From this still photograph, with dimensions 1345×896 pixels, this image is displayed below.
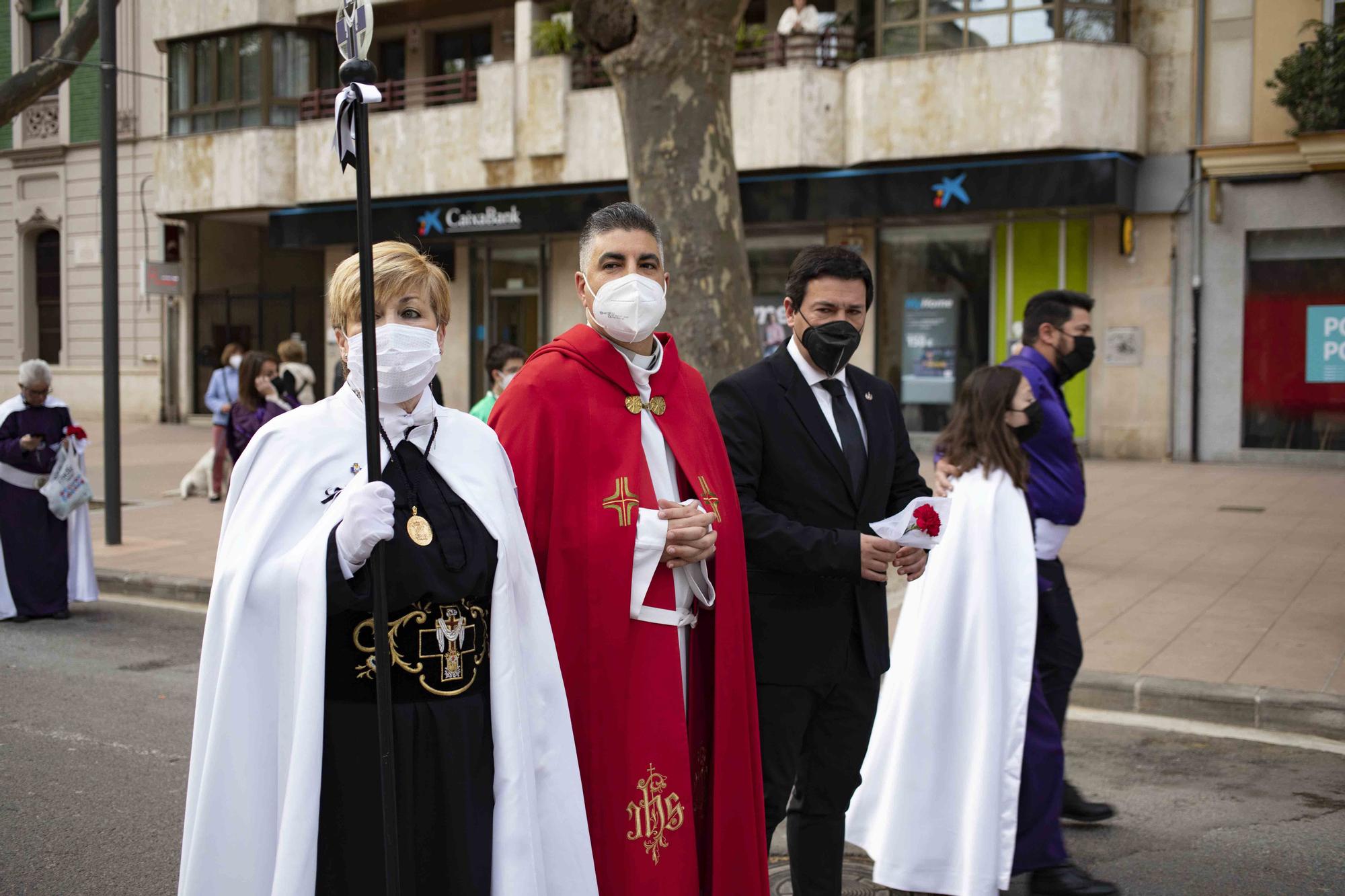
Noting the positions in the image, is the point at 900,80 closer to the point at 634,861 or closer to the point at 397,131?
the point at 397,131

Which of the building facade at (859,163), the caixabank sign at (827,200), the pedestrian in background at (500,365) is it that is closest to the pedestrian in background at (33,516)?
the pedestrian in background at (500,365)

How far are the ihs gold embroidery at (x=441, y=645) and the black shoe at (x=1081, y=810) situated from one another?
3.21 m

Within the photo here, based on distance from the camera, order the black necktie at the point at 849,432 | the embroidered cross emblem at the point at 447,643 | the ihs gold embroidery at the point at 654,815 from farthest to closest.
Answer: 1. the black necktie at the point at 849,432
2. the ihs gold embroidery at the point at 654,815
3. the embroidered cross emblem at the point at 447,643

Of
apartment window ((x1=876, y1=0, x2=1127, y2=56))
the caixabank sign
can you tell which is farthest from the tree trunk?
apartment window ((x1=876, y1=0, x2=1127, y2=56))

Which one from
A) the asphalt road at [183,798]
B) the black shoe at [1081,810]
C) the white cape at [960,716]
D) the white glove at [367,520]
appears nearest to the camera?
the white glove at [367,520]

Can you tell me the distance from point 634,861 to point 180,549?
9806 mm

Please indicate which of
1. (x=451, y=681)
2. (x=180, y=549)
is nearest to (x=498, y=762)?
(x=451, y=681)

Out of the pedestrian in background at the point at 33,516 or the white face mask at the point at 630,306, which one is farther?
the pedestrian in background at the point at 33,516

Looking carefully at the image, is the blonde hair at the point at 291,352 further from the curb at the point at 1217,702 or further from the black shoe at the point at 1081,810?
the black shoe at the point at 1081,810

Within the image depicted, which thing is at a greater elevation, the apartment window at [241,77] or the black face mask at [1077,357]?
the apartment window at [241,77]

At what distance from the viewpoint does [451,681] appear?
8.91 ft

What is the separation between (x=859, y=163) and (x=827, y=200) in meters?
0.77

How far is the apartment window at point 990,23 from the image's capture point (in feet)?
61.0

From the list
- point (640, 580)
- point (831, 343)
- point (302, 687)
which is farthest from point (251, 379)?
point (302, 687)
